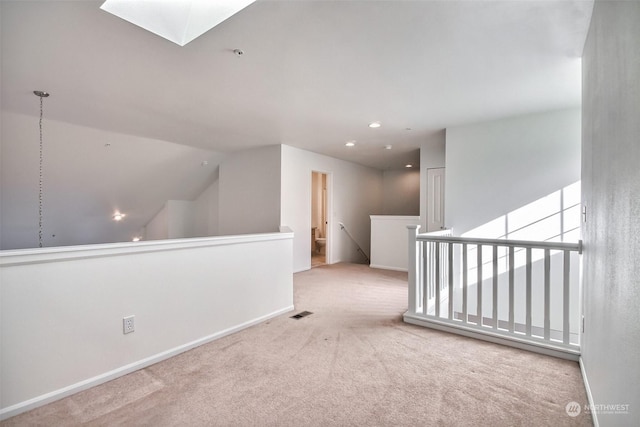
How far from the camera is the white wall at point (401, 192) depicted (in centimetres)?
795

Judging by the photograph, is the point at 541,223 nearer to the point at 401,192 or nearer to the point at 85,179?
the point at 401,192

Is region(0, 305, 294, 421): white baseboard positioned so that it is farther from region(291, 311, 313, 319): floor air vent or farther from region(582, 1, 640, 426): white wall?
region(582, 1, 640, 426): white wall

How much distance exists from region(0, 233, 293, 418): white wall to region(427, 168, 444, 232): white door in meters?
3.53

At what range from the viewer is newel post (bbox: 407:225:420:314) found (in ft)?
9.95

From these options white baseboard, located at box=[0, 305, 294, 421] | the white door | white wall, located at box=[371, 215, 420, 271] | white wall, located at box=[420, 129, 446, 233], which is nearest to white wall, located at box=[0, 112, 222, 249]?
white baseboard, located at box=[0, 305, 294, 421]

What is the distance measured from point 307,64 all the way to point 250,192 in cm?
361

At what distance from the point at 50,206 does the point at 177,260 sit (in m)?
4.65

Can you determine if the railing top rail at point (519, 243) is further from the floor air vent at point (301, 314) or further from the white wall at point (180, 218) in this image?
the white wall at point (180, 218)

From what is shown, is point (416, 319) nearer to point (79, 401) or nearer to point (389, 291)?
point (389, 291)

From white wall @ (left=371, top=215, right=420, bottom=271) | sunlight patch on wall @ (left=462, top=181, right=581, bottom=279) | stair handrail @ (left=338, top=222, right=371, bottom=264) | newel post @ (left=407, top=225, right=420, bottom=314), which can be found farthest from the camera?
stair handrail @ (left=338, top=222, right=371, bottom=264)

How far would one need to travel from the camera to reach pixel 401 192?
812 cm

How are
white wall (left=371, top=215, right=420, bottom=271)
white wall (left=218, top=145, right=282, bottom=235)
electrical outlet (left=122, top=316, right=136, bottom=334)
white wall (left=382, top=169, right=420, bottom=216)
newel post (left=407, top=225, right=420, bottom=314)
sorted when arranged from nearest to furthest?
electrical outlet (left=122, top=316, right=136, bottom=334)
newel post (left=407, top=225, right=420, bottom=314)
white wall (left=218, top=145, right=282, bottom=235)
white wall (left=371, top=215, right=420, bottom=271)
white wall (left=382, top=169, right=420, bottom=216)

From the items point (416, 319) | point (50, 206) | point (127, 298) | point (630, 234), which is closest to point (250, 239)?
point (127, 298)

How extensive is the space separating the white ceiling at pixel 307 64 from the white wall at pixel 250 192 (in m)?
1.42
